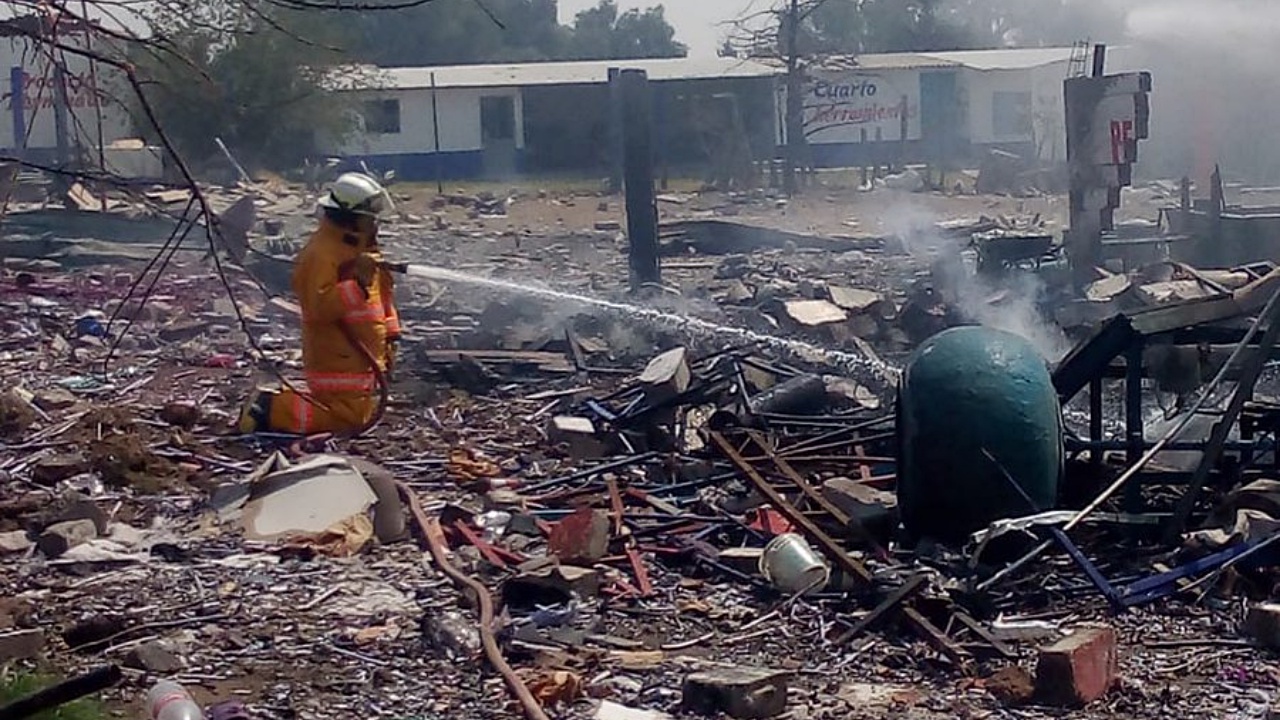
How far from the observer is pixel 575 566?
24.6ft

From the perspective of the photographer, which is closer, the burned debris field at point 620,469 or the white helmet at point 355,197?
the burned debris field at point 620,469

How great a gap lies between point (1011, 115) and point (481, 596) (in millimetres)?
48317

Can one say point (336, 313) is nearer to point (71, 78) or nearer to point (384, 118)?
point (71, 78)

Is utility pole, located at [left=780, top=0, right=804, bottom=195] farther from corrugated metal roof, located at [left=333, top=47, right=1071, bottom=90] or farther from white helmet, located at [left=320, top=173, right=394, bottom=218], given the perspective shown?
white helmet, located at [left=320, top=173, right=394, bottom=218]

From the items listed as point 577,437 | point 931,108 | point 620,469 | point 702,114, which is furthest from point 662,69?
point 620,469

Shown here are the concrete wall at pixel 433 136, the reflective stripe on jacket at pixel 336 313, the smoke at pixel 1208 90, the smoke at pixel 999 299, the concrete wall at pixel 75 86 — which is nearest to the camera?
the concrete wall at pixel 75 86

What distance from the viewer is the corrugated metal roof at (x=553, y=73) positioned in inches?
1932

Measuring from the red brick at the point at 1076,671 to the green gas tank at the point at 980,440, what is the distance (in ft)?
5.60

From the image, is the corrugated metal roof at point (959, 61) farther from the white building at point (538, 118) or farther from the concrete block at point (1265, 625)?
the concrete block at point (1265, 625)

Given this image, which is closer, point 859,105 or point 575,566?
point 575,566

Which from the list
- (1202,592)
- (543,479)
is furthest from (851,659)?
(543,479)

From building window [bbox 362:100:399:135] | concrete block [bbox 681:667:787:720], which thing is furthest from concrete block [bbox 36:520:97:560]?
building window [bbox 362:100:399:135]

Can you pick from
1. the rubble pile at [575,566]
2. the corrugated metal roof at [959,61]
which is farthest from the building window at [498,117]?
the rubble pile at [575,566]

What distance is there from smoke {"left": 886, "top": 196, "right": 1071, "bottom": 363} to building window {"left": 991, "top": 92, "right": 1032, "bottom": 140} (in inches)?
1205
